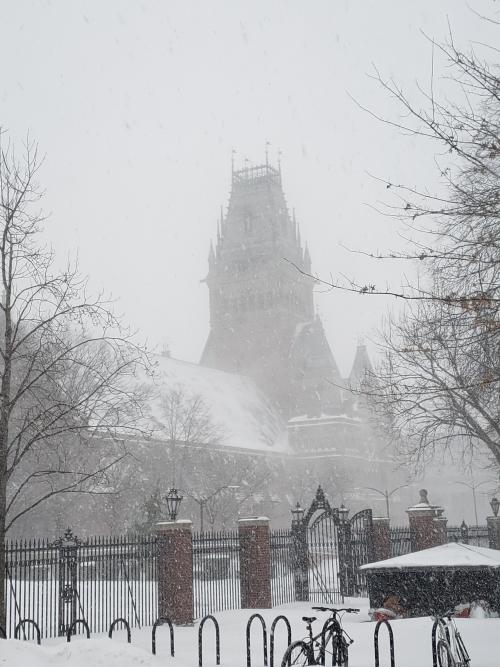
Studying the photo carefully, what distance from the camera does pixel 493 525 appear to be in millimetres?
28781

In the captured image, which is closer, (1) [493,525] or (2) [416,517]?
(2) [416,517]

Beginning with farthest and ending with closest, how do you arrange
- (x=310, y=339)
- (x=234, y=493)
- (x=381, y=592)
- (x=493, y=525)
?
1. (x=310, y=339)
2. (x=234, y=493)
3. (x=493, y=525)
4. (x=381, y=592)

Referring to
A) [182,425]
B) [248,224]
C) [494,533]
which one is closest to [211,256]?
[248,224]

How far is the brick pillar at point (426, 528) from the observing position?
77.9ft

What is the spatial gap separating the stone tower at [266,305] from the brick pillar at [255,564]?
171ft

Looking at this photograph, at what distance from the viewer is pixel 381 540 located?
2412cm

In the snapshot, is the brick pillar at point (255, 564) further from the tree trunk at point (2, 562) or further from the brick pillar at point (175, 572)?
the tree trunk at point (2, 562)

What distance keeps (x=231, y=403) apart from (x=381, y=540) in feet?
142

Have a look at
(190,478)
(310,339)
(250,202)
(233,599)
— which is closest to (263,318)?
(310,339)

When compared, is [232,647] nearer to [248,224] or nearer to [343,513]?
[343,513]

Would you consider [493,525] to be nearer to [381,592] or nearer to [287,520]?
[381,592]

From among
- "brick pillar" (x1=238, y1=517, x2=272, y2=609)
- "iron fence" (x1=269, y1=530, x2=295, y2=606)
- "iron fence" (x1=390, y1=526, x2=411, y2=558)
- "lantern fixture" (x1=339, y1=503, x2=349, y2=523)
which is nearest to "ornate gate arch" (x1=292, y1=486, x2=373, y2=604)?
"lantern fixture" (x1=339, y1=503, x2=349, y2=523)

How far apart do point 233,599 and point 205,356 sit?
6000cm

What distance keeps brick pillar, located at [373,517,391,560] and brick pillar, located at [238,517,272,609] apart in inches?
192
